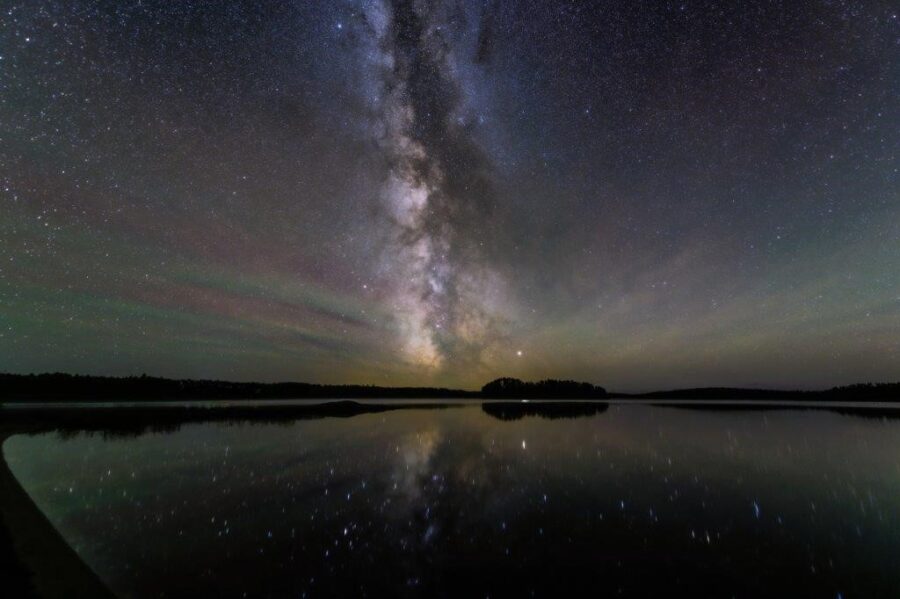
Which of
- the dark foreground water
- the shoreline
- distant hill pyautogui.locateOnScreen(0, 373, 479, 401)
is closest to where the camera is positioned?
the shoreline

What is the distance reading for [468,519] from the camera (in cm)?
1312

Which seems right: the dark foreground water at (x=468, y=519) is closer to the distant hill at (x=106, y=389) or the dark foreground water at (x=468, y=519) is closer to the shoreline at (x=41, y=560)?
the shoreline at (x=41, y=560)

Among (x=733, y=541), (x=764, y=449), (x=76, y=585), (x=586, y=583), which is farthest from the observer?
(x=764, y=449)

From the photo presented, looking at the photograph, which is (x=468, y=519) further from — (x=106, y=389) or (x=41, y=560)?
(x=106, y=389)

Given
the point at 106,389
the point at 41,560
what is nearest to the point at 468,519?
the point at 41,560

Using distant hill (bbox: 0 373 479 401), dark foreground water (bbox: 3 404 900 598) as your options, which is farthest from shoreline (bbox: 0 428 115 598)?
distant hill (bbox: 0 373 479 401)

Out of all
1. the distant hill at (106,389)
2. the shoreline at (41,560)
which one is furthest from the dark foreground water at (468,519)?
the distant hill at (106,389)

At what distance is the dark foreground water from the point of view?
9000 mm

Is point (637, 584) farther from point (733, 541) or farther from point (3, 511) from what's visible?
→ point (3, 511)

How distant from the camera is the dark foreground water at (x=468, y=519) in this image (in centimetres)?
900

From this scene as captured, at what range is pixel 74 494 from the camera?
15195 millimetres

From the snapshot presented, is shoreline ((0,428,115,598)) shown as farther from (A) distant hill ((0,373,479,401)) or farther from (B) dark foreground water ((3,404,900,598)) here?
(A) distant hill ((0,373,479,401))

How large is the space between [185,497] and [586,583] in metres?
13.6

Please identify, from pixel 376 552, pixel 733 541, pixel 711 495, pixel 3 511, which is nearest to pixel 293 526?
pixel 376 552
